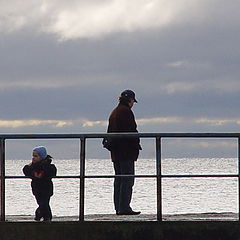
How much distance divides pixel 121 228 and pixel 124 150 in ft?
4.36

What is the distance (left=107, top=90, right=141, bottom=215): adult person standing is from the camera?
16.0 meters

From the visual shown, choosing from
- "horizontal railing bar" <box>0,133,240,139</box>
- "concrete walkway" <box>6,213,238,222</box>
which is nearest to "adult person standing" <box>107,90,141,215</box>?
→ "concrete walkway" <box>6,213,238,222</box>

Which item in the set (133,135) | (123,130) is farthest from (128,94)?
(133,135)

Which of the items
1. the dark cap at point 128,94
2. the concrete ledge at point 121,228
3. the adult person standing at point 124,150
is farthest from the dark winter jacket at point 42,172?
the dark cap at point 128,94

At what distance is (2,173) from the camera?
15375mm

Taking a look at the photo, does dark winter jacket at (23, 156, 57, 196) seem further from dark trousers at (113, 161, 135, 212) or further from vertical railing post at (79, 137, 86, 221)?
dark trousers at (113, 161, 135, 212)

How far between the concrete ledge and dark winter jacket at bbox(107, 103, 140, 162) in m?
1.21

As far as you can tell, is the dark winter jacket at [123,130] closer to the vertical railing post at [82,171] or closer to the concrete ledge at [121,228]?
the vertical railing post at [82,171]

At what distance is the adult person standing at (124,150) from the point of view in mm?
16047

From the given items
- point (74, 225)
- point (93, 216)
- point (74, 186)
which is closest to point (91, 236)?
point (74, 225)

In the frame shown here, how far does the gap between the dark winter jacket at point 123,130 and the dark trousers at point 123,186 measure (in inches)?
Result: 3.8

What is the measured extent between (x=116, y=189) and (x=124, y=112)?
1123 mm

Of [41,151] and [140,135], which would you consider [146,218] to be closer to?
[140,135]

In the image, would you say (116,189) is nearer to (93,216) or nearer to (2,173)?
(93,216)
